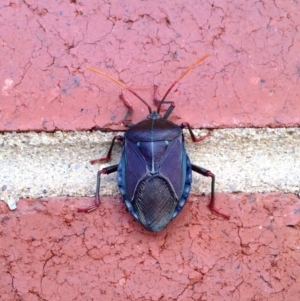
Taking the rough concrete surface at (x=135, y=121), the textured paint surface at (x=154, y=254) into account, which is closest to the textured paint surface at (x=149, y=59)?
Result: the rough concrete surface at (x=135, y=121)

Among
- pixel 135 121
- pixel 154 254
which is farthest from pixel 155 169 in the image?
pixel 154 254

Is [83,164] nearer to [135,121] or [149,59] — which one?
[135,121]

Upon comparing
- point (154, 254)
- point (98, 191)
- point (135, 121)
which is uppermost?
point (135, 121)

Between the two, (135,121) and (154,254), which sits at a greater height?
(135,121)

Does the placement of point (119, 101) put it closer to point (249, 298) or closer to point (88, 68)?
point (88, 68)

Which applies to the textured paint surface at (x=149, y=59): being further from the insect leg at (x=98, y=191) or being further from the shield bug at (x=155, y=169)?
the insect leg at (x=98, y=191)

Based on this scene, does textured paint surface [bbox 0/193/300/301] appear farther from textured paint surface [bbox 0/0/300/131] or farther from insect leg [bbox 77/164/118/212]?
textured paint surface [bbox 0/0/300/131]

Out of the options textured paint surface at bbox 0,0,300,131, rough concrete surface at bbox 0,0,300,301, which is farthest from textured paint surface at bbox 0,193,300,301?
textured paint surface at bbox 0,0,300,131
